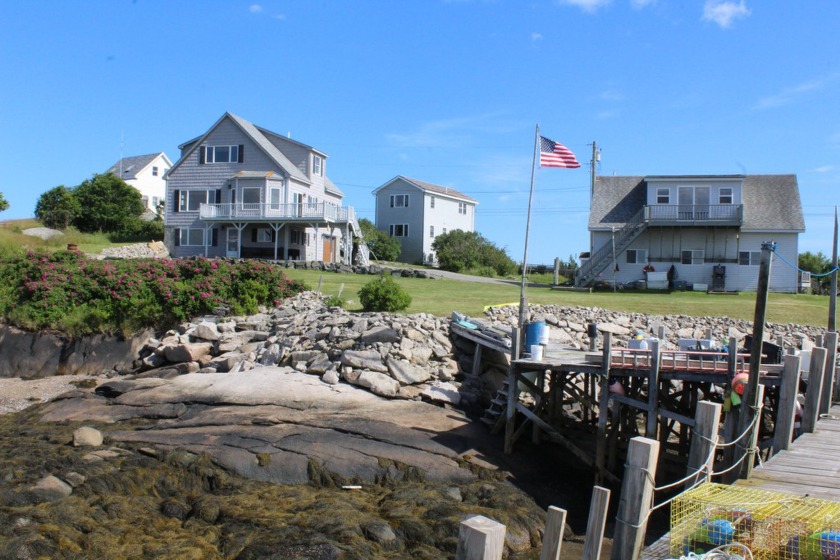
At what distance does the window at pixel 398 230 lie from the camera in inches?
2267

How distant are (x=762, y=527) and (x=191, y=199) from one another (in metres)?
44.1

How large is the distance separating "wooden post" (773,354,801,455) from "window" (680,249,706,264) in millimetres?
31251

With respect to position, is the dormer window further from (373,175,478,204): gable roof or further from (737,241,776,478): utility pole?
(737,241,776,478): utility pole

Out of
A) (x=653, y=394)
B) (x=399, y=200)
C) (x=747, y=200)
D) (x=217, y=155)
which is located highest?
(x=217, y=155)

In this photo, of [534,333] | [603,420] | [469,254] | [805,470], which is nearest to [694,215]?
[469,254]

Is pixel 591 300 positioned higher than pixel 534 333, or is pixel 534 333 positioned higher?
pixel 591 300

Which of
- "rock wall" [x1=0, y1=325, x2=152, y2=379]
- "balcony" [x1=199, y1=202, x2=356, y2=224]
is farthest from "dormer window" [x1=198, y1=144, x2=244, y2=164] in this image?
"rock wall" [x1=0, y1=325, x2=152, y2=379]

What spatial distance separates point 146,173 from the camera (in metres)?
69.4

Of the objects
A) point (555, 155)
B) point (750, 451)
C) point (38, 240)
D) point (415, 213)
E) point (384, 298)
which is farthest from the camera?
point (415, 213)

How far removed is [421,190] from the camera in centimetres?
5684

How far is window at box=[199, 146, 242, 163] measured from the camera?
45.6m

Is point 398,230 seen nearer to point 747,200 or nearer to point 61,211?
point 61,211

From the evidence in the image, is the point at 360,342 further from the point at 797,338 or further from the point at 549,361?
the point at 797,338

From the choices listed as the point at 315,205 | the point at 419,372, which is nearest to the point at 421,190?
the point at 315,205
